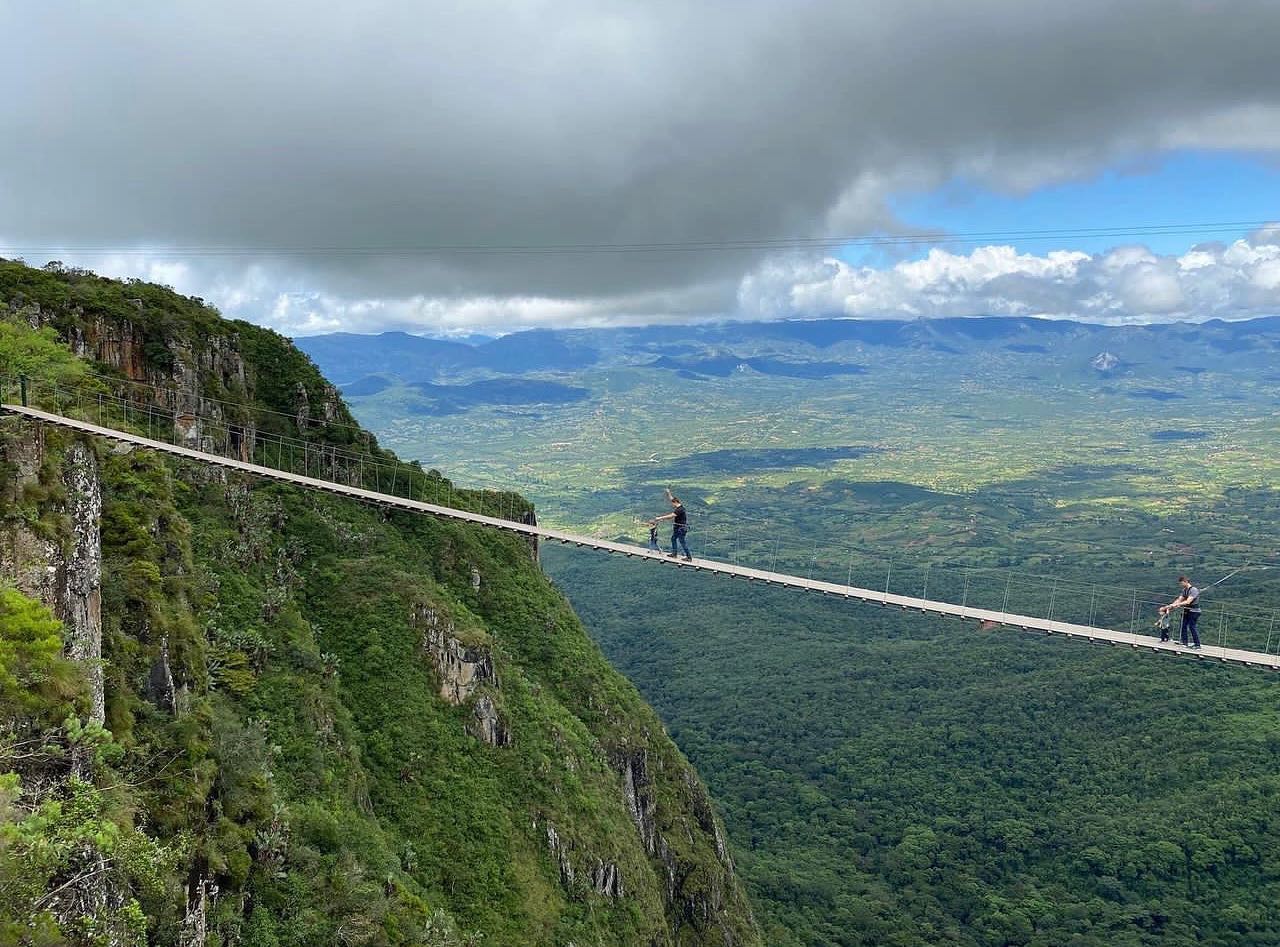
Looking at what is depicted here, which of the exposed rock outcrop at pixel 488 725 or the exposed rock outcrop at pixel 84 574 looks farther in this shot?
the exposed rock outcrop at pixel 488 725

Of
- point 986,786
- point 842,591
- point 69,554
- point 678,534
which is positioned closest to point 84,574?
point 69,554

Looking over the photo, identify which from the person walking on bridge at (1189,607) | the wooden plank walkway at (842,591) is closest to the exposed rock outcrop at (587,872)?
the wooden plank walkway at (842,591)

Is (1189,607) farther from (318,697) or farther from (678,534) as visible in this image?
(318,697)

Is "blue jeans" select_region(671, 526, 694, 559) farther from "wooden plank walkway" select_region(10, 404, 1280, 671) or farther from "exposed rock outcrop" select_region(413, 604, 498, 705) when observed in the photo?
"exposed rock outcrop" select_region(413, 604, 498, 705)

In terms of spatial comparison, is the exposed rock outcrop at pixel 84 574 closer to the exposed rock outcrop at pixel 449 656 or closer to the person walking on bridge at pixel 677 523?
the person walking on bridge at pixel 677 523

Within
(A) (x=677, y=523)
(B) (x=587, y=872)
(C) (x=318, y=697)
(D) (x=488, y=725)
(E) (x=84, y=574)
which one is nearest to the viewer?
(E) (x=84, y=574)

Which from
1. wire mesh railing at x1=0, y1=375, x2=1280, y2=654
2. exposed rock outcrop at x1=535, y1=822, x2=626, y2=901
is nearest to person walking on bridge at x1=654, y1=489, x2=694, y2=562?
wire mesh railing at x1=0, y1=375, x2=1280, y2=654

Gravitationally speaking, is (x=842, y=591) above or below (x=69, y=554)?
below
